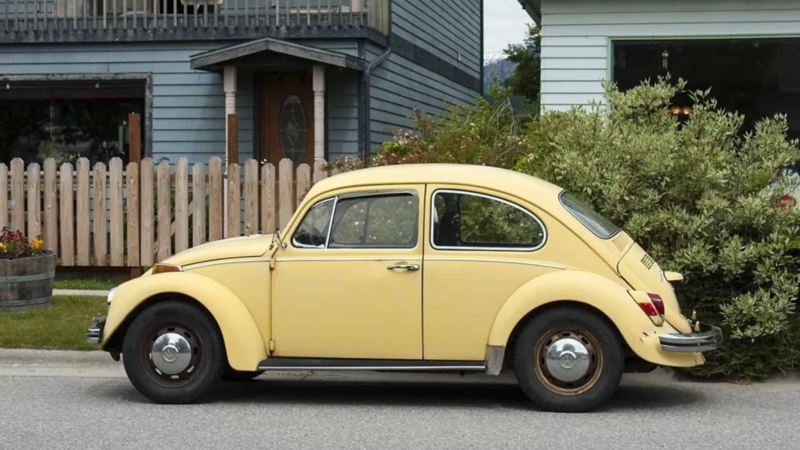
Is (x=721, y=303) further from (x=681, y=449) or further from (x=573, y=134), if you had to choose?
(x=681, y=449)

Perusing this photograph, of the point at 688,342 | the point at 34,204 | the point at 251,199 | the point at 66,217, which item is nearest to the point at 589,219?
the point at 688,342

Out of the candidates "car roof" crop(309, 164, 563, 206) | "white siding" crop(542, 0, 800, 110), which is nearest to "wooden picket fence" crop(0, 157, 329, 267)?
A: "white siding" crop(542, 0, 800, 110)

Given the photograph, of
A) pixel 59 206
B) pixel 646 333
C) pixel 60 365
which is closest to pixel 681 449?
pixel 646 333

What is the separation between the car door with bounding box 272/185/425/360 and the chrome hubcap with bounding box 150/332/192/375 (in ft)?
2.07

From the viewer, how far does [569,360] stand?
7184 millimetres

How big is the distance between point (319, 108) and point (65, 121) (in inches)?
211

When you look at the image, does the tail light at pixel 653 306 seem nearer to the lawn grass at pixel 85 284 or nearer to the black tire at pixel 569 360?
the black tire at pixel 569 360

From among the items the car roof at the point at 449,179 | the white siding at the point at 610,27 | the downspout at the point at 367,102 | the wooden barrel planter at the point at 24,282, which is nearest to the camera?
the car roof at the point at 449,179

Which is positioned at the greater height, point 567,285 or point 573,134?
point 573,134

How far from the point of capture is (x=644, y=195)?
8.73 m

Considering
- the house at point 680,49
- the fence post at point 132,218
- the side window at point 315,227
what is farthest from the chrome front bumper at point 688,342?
the fence post at point 132,218

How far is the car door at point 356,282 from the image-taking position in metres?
7.37

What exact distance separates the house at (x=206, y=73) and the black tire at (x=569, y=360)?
9992 mm

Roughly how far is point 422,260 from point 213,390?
1.81m
